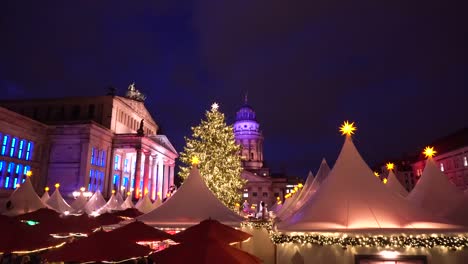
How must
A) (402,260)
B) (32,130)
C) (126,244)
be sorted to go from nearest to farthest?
(126,244) → (402,260) → (32,130)

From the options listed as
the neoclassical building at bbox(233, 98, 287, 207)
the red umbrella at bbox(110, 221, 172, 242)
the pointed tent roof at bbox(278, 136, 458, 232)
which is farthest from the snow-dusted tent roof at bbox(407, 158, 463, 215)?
the neoclassical building at bbox(233, 98, 287, 207)

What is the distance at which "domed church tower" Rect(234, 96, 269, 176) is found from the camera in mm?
109688

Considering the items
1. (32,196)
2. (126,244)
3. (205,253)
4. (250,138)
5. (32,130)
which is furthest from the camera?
(250,138)

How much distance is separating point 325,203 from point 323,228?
3.10 ft

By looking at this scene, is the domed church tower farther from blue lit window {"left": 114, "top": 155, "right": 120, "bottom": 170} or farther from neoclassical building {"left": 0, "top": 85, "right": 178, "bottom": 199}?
blue lit window {"left": 114, "top": 155, "right": 120, "bottom": 170}

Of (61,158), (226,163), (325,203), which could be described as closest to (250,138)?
(61,158)

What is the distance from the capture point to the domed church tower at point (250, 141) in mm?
109688

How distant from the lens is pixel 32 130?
144ft

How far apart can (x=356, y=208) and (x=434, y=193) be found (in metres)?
7.42

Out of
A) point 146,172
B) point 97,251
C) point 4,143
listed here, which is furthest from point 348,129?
point 146,172

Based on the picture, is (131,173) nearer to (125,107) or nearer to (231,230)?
(125,107)

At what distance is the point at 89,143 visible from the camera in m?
46.3

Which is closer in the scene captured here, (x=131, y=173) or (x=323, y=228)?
(x=323, y=228)

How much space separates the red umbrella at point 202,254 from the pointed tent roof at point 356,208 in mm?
3331
